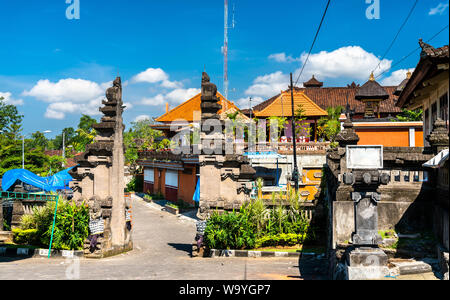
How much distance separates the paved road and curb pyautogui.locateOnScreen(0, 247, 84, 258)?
0.44 m

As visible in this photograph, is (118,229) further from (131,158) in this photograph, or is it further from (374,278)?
(131,158)

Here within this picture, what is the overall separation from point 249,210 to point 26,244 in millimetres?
9548

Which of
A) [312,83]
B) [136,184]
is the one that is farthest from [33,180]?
[312,83]

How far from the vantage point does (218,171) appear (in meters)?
14.3

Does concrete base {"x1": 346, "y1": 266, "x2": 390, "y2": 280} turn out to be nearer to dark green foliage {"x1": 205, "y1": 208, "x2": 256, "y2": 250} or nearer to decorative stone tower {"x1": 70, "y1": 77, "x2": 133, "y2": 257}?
dark green foliage {"x1": 205, "y1": 208, "x2": 256, "y2": 250}

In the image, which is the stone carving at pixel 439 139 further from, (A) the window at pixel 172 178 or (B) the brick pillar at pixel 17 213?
(A) the window at pixel 172 178

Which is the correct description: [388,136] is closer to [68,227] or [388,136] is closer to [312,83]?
[68,227]

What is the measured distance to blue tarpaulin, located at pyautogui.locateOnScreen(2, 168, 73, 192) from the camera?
22.4m

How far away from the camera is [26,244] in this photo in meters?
16.2

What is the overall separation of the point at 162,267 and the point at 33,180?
14765mm

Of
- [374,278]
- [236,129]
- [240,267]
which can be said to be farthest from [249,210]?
[236,129]

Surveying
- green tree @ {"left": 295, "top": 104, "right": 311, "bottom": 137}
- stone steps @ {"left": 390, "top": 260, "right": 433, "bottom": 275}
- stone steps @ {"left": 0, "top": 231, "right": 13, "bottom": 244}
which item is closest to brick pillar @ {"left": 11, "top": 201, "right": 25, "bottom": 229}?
stone steps @ {"left": 0, "top": 231, "right": 13, "bottom": 244}

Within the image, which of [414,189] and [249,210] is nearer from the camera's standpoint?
[414,189]

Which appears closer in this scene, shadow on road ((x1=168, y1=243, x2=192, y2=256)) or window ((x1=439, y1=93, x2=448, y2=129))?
window ((x1=439, y1=93, x2=448, y2=129))
